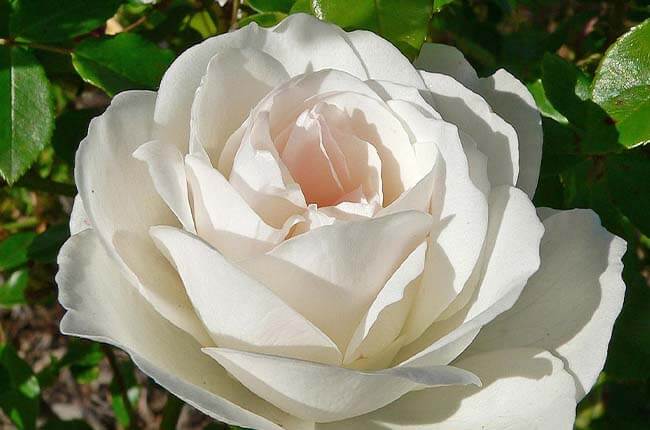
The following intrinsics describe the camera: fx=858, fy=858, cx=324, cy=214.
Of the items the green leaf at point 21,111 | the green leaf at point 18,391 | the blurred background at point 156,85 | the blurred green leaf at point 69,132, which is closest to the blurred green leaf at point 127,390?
the blurred background at point 156,85

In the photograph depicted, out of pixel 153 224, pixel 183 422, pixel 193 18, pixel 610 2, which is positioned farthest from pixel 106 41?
pixel 183 422

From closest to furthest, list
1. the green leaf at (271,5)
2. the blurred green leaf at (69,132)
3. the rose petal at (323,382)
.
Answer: the rose petal at (323,382) → the green leaf at (271,5) → the blurred green leaf at (69,132)

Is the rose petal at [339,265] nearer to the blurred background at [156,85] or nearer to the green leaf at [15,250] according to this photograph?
the blurred background at [156,85]

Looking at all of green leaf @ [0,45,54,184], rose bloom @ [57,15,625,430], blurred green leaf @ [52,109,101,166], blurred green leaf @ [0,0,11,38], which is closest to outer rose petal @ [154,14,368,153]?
rose bloom @ [57,15,625,430]

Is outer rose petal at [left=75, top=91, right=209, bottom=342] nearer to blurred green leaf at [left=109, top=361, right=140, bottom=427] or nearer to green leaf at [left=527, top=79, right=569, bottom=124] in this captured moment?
green leaf at [left=527, top=79, right=569, bottom=124]

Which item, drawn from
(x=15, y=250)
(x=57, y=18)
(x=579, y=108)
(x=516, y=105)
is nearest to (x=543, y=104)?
(x=579, y=108)
